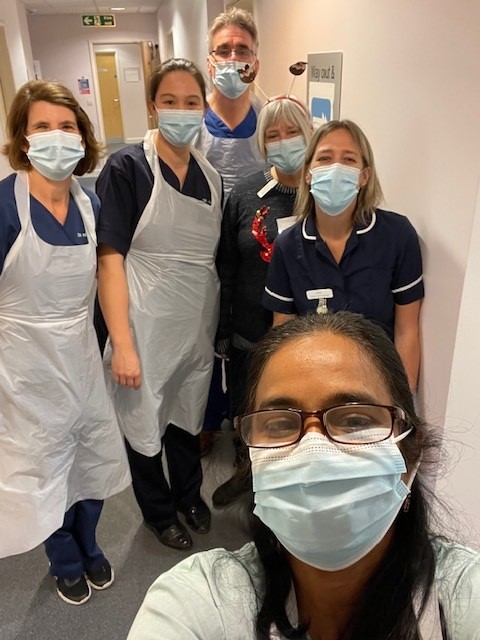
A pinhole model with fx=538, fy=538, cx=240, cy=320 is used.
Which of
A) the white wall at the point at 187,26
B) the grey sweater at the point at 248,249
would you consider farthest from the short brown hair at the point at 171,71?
the white wall at the point at 187,26

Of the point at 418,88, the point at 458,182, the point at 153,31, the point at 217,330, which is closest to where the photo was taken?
the point at 458,182

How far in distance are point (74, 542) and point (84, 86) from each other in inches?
455

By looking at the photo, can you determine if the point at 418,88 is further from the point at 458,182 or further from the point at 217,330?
the point at 217,330

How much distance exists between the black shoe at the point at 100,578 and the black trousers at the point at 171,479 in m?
0.25

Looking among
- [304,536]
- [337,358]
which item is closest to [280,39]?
[337,358]

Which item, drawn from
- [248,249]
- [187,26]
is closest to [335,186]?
[248,249]

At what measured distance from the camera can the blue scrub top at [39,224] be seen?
1356mm

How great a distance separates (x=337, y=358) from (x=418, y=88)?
974mm

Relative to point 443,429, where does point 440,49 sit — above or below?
above

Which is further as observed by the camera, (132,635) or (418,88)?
(418,88)

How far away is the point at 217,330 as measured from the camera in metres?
1.97

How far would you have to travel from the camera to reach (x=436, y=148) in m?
1.39

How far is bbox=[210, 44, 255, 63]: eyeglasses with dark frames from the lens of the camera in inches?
77.9

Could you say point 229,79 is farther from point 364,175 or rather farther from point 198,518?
point 198,518
